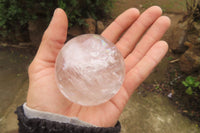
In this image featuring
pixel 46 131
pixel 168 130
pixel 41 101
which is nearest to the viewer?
pixel 46 131

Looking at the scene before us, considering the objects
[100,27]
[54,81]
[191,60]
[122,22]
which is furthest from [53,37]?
[191,60]

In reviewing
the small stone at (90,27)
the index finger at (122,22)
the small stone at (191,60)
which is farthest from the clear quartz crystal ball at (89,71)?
the small stone at (191,60)

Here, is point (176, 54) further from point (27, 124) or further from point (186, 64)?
point (27, 124)

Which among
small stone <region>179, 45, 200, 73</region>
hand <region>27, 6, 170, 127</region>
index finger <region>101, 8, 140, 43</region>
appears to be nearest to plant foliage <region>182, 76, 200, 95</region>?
small stone <region>179, 45, 200, 73</region>

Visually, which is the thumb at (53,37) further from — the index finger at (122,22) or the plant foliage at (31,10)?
the plant foliage at (31,10)

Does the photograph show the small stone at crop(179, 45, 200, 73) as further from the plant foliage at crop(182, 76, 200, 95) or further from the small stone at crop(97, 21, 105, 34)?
the small stone at crop(97, 21, 105, 34)

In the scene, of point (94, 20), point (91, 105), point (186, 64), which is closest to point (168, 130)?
point (186, 64)
